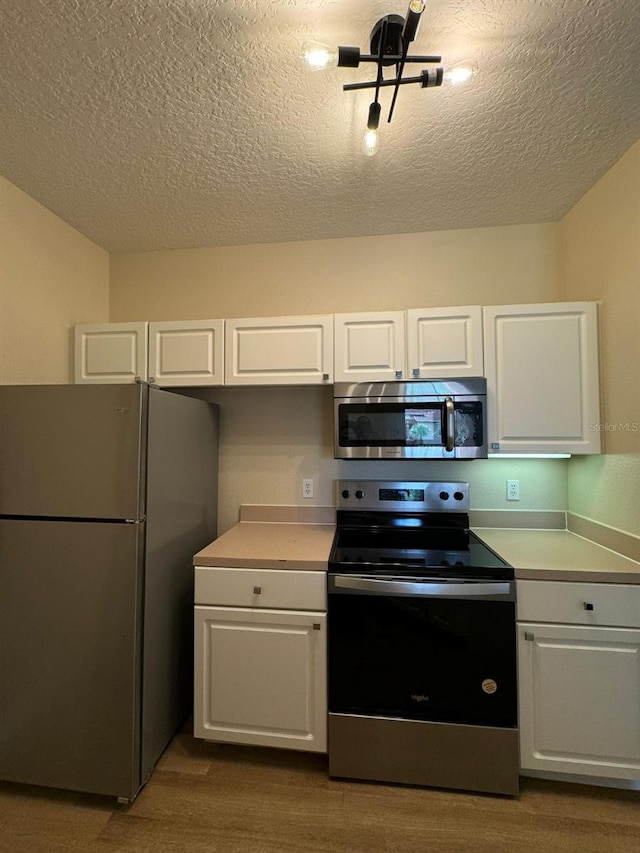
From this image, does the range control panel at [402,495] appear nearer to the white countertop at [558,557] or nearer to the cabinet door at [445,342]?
the white countertop at [558,557]

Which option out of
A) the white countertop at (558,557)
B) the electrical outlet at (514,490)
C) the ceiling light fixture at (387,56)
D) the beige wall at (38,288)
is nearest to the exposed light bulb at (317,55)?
the ceiling light fixture at (387,56)

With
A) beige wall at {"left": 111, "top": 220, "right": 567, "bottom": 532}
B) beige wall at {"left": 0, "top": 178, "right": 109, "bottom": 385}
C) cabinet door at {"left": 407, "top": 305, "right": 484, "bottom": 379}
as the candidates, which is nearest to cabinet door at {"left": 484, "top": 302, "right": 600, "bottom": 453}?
cabinet door at {"left": 407, "top": 305, "right": 484, "bottom": 379}

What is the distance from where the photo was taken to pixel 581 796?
1516mm

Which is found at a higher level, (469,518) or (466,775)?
(469,518)

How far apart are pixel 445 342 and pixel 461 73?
1.02 m

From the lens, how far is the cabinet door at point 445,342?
1.90 metres

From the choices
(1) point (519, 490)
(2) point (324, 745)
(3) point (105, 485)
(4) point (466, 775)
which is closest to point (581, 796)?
(4) point (466, 775)

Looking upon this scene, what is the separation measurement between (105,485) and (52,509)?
0.25 meters

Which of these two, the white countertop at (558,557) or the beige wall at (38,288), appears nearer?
the white countertop at (558,557)

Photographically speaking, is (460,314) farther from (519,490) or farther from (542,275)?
(519,490)

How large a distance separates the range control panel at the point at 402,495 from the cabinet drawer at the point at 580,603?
58 cm

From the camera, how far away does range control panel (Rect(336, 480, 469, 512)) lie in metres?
2.07

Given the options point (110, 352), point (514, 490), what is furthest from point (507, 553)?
point (110, 352)

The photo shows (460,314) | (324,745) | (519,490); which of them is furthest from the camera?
(519,490)
